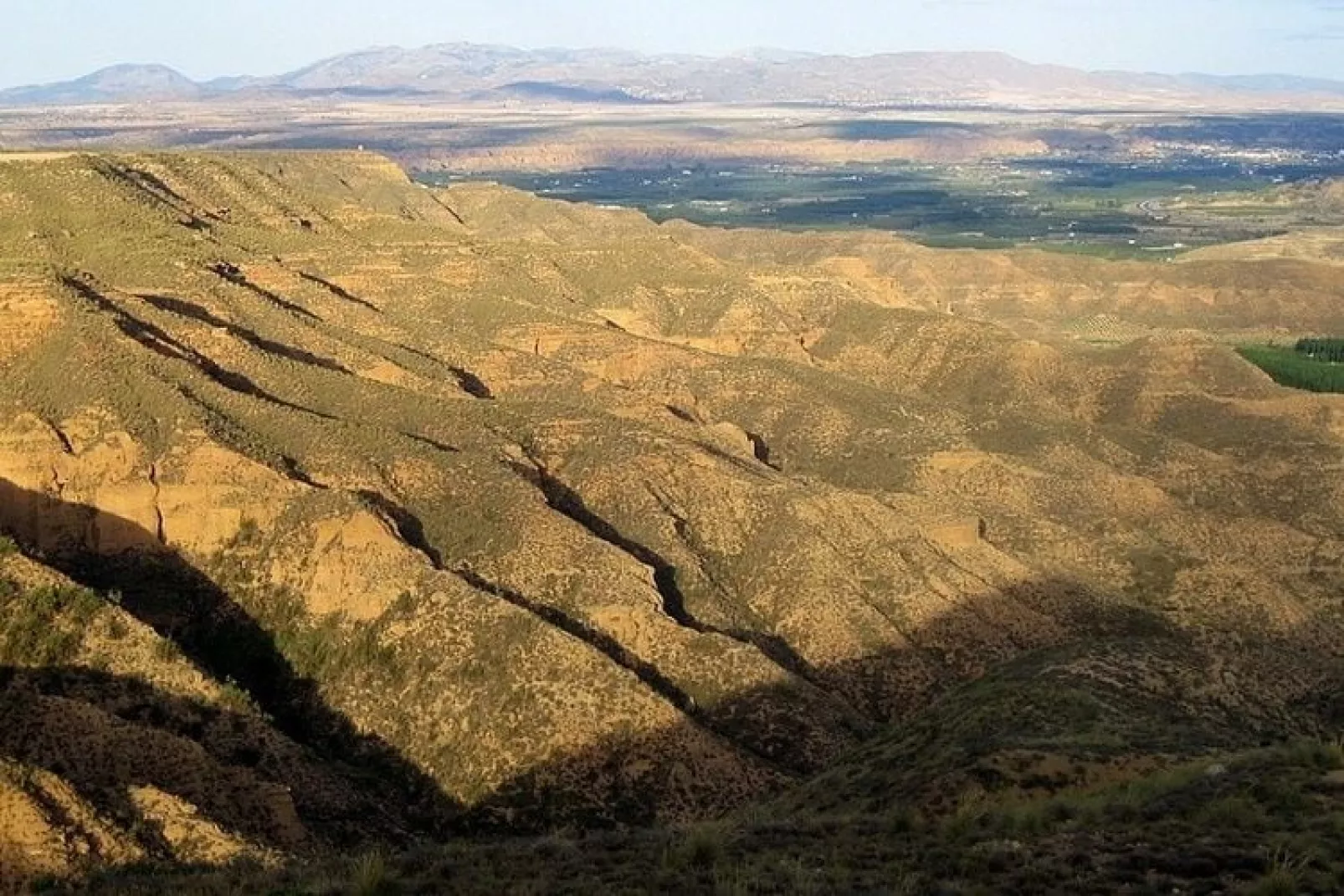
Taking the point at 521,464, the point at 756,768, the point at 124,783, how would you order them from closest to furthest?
the point at 124,783
the point at 756,768
the point at 521,464

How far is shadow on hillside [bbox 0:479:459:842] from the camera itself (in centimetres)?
3725

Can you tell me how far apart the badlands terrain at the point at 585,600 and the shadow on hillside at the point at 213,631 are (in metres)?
0.14

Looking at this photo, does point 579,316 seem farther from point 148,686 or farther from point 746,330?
point 148,686

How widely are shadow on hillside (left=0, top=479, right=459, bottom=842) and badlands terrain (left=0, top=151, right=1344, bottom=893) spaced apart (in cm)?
14

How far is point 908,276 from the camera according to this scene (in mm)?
160625

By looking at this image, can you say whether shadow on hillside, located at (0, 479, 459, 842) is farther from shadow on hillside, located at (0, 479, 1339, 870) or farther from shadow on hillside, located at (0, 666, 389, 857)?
shadow on hillside, located at (0, 666, 389, 857)

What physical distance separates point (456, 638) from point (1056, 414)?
51.1 meters

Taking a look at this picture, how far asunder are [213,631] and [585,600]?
1175 centimetres

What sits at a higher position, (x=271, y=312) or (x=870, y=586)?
(x=271, y=312)

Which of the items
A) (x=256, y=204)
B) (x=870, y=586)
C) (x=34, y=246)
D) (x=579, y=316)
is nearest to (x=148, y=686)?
(x=870, y=586)

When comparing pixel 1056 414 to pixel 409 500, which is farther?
pixel 1056 414

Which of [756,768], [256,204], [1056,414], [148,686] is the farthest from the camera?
[256,204]

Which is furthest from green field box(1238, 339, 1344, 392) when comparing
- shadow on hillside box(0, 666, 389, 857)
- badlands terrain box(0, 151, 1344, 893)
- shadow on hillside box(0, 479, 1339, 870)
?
shadow on hillside box(0, 666, 389, 857)

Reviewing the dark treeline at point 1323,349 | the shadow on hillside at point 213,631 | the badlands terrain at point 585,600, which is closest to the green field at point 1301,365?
the dark treeline at point 1323,349
